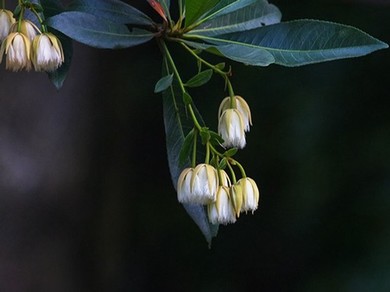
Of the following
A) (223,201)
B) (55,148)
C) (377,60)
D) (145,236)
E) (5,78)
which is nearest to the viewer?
(223,201)

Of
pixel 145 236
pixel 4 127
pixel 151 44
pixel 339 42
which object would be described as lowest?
pixel 145 236

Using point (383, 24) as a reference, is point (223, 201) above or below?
below

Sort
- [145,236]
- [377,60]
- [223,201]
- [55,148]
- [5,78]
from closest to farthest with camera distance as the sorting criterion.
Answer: [223,201] → [5,78] → [55,148] → [377,60] → [145,236]

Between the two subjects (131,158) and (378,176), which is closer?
(378,176)

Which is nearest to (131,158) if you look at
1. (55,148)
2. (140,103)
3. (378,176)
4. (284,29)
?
(140,103)

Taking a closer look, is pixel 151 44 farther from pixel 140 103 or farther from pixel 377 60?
pixel 377 60

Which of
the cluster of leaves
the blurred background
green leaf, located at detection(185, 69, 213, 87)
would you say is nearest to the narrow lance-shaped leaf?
the cluster of leaves
